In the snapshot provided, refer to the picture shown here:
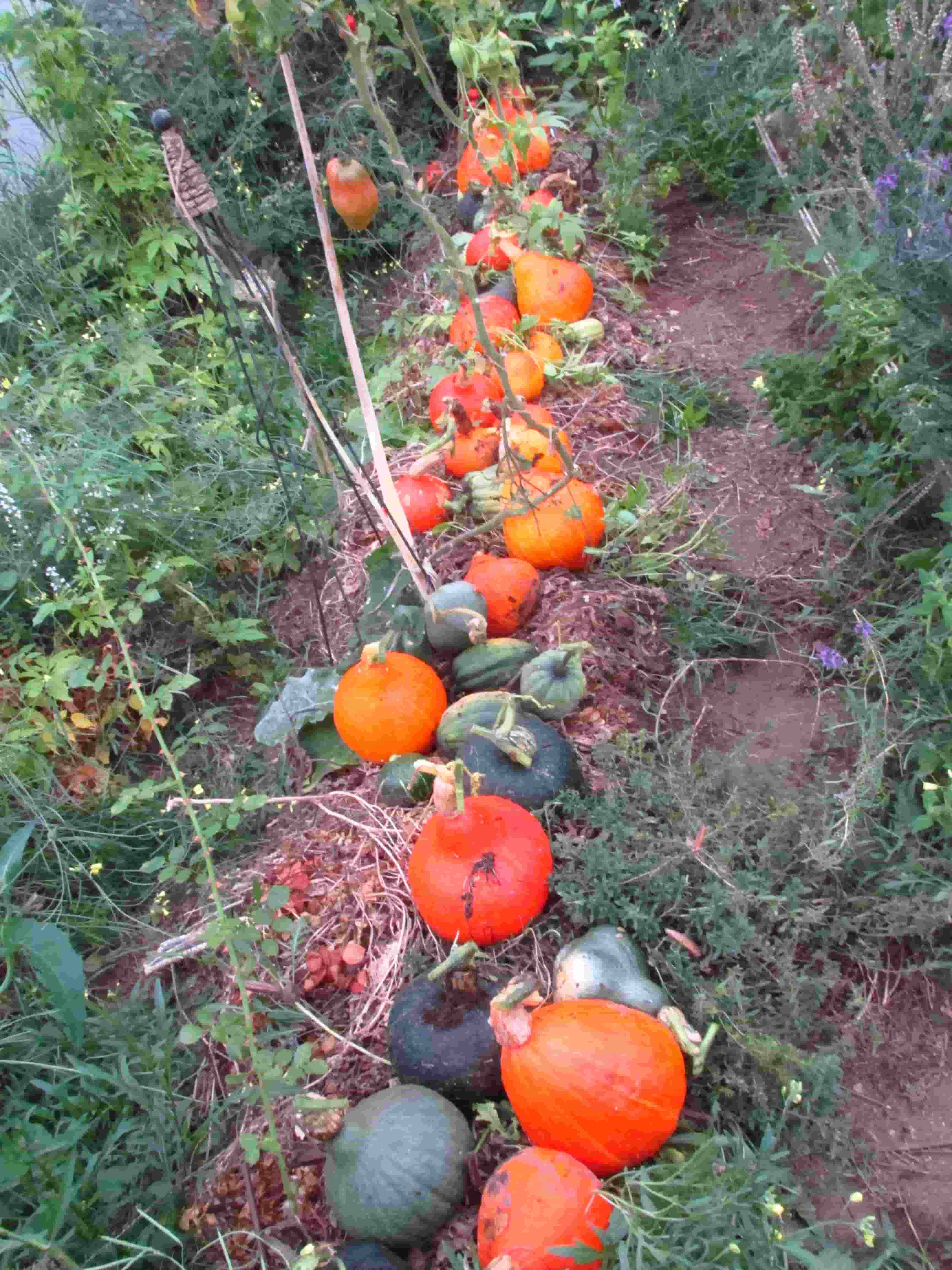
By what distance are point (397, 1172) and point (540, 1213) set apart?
0.86 feet

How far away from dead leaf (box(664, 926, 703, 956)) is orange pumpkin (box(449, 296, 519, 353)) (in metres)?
2.36

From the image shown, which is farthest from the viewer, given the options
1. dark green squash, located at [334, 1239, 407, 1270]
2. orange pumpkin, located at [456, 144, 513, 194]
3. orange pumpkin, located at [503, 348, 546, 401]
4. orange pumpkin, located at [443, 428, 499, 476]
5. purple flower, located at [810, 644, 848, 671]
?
orange pumpkin, located at [456, 144, 513, 194]

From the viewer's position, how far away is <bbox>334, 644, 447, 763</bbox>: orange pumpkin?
2.28 metres

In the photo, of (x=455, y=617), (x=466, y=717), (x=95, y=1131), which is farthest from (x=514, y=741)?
(x=95, y=1131)

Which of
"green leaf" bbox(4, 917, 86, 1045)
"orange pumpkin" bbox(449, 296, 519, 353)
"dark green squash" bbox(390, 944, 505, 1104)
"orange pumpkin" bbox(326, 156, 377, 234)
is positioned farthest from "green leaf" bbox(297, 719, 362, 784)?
"orange pumpkin" bbox(449, 296, 519, 353)

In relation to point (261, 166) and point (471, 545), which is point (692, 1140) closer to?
point (471, 545)

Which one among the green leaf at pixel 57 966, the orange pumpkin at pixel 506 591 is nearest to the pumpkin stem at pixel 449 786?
the orange pumpkin at pixel 506 591

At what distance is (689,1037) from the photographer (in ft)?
5.33

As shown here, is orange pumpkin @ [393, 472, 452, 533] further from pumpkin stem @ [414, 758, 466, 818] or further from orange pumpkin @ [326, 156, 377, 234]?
pumpkin stem @ [414, 758, 466, 818]

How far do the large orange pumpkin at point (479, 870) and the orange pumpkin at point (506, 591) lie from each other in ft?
2.47

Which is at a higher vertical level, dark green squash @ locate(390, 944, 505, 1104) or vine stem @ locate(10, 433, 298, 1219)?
vine stem @ locate(10, 433, 298, 1219)

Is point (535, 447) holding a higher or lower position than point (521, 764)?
higher

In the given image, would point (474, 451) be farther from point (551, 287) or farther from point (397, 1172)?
point (397, 1172)

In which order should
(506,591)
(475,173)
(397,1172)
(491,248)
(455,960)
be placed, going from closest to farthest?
(397,1172), (455,960), (506,591), (491,248), (475,173)
